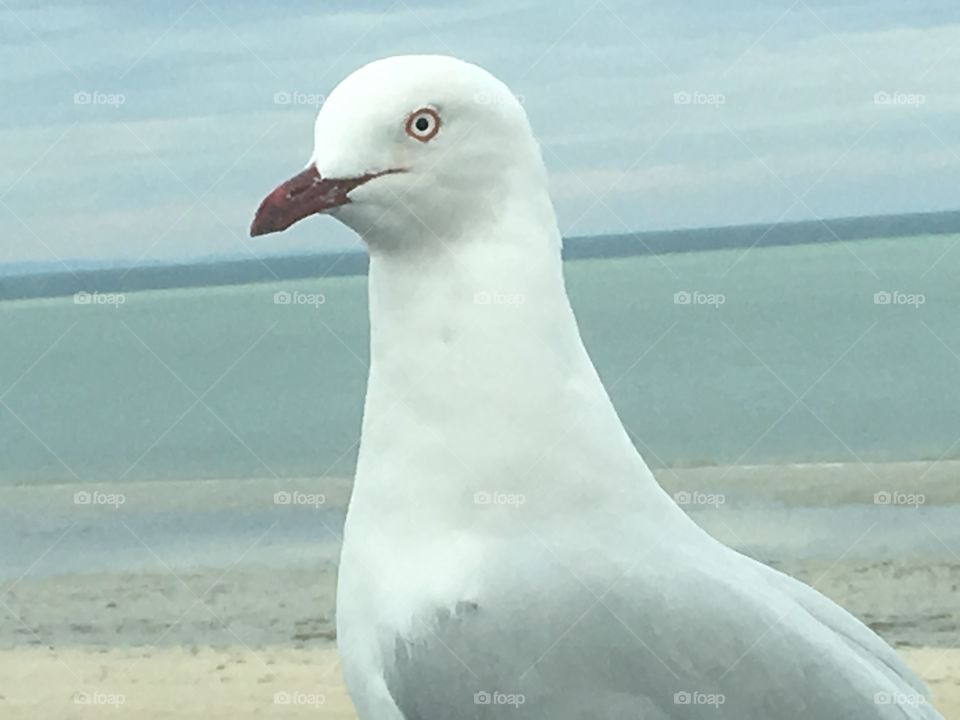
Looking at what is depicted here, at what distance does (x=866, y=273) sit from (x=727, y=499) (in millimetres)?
19572

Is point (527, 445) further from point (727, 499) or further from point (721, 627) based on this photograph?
Answer: point (727, 499)

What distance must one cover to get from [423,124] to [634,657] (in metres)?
0.81

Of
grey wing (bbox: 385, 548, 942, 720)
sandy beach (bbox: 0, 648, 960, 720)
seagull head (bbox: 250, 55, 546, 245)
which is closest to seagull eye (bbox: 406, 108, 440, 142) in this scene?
seagull head (bbox: 250, 55, 546, 245)

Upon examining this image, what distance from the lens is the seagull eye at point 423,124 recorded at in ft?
7.43

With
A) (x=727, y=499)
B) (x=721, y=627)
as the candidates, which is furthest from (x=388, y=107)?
(x=727, y=499)

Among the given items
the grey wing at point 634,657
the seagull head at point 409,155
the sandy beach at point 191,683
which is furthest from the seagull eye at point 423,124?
the sandy beach at point 191,683

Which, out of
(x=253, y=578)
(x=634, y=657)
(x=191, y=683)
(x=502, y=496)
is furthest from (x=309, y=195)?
(x=253, y=578)

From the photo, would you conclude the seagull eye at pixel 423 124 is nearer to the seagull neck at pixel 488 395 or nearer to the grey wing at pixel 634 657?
the seagull neck at pixel 488 395

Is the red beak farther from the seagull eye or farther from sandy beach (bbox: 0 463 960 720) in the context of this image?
sandy beach (bbox: 0 463 960 720)

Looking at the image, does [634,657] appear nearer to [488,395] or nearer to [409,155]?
[488,395]

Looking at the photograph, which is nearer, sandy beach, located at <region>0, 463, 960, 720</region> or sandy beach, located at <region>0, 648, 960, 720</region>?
sandy beach, located at <region>0, 648, 960, 720</region>

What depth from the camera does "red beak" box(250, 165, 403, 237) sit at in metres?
2.27

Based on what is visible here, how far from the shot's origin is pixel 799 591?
96.0 inches

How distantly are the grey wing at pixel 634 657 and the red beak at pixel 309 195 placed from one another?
58 centimetres
